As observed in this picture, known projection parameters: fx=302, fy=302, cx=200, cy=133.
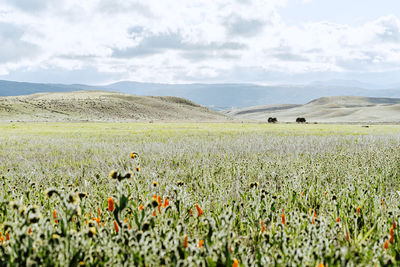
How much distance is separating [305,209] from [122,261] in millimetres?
2744

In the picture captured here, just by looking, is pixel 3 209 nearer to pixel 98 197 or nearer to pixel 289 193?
pixel 98 197

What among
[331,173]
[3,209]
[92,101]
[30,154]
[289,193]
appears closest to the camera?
[3,209]

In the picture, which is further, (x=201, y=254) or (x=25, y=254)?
(x=201, y=254)

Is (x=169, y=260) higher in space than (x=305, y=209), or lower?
higher

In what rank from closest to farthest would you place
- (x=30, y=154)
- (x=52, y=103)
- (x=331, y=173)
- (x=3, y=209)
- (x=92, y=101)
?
(x=3, y=209) < (x=331, y=173) < (x=30, y=154) < (x=52, y=103) < (x=92, y=101)

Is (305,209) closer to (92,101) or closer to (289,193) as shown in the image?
(289,193)

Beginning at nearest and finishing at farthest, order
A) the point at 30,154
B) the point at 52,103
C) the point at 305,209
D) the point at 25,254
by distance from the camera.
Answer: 1. the point at 25,254
2. the point at 305,209
3. the point at 30,154
4. the point at 52,103

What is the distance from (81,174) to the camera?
6.45 meters

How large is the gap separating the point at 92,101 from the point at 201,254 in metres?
121

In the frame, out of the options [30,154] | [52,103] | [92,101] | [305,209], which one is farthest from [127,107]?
[305,209]

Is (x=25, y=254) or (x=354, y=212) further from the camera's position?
(x=354, y=212)

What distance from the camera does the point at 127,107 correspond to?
Result: 11994cm

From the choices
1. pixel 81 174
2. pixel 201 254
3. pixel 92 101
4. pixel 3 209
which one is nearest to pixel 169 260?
pixel 201 254

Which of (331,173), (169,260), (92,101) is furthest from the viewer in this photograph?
(92,101)
